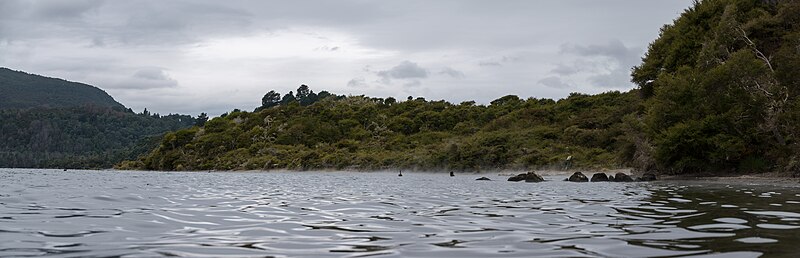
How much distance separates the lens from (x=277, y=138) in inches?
4995

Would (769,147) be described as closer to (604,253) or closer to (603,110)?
(604,253)

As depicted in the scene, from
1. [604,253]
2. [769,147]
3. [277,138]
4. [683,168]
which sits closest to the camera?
[604,253]

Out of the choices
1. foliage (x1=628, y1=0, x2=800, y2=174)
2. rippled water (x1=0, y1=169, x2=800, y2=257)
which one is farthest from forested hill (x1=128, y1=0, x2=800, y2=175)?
rippled water (x1=0, y1=169, x2=800, y2=257)

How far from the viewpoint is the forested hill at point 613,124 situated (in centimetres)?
4088

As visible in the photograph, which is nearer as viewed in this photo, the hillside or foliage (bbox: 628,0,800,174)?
foliage (bbox: 628,0,800,174)

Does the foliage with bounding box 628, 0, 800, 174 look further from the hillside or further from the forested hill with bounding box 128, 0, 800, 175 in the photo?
the hillside

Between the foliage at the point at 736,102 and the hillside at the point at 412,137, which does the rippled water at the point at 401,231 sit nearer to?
the foliage at the point at 736,102

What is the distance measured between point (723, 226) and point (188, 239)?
29.9 ft

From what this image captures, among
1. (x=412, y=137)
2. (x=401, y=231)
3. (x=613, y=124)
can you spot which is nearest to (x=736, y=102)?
(x=401, y=231)

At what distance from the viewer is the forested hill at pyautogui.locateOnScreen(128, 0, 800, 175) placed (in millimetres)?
40875

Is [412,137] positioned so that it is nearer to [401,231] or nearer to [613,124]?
[613,124]

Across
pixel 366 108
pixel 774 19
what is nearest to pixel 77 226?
pixel 774 19

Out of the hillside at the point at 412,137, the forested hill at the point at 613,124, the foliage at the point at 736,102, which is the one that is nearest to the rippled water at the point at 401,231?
the foliage at the point at 736,102

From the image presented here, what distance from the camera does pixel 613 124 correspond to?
81.8 m
